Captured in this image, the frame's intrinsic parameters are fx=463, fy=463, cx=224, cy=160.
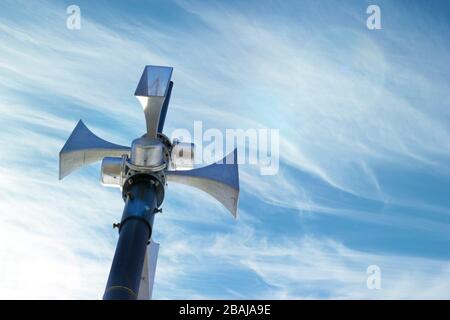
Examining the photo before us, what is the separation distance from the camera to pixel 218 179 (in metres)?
12.6

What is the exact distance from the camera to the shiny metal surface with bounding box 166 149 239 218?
12469mm

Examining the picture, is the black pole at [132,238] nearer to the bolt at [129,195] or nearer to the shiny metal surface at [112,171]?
the bolt at [129,195]

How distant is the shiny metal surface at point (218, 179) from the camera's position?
1247 cm

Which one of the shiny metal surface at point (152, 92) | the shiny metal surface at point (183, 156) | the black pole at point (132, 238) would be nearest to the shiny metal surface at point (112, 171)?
the black pole at point (132, 238)

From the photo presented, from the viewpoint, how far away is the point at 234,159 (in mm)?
13141

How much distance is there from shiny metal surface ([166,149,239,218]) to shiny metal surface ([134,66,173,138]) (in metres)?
1.56

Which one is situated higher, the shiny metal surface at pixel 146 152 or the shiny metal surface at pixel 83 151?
the shiny metal surface at pixel 83 151

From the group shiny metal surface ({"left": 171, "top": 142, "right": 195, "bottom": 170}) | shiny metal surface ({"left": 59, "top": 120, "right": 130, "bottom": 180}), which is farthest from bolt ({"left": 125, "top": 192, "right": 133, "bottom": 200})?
shiny metal surface ({"left": 171, "top": 142, "right": 195, "bottom": 170})

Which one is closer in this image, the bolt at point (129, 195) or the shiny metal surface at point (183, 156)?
the bolt at point (129, 195)

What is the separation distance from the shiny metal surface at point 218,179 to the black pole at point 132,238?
1249mm

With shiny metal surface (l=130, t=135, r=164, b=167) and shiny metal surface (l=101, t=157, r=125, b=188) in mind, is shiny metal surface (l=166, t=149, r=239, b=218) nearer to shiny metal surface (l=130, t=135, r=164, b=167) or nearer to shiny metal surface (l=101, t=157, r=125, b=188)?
shiny metal surface (l=130, t=135, r=164, b=167)

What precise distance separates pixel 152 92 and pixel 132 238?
143 inches
